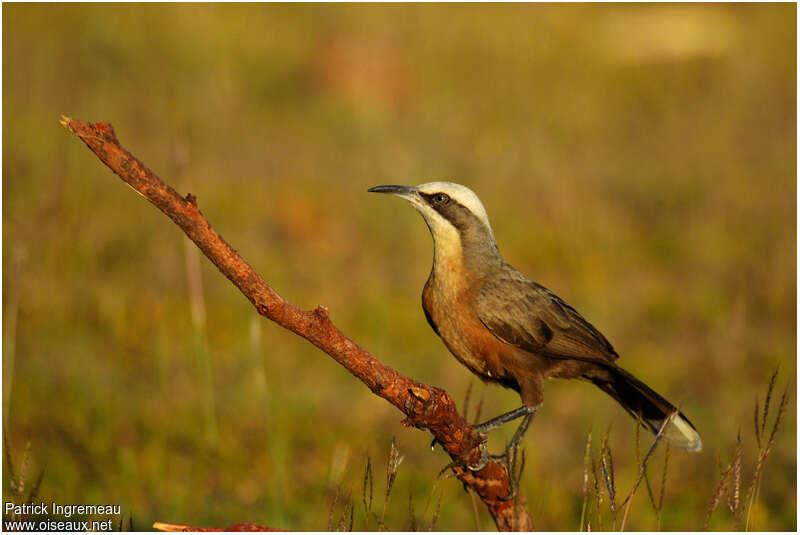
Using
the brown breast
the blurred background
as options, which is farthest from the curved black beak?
the blurred background

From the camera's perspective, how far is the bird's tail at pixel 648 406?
3.48 metres

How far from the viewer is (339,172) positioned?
9.89m

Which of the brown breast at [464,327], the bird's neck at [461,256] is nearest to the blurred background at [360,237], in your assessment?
the brown breast at [464,327]

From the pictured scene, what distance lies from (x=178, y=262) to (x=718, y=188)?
634cm

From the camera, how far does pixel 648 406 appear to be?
369 cm

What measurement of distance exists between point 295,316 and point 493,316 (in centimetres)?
109

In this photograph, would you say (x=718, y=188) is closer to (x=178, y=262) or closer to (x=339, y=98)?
(x=339, y=98)

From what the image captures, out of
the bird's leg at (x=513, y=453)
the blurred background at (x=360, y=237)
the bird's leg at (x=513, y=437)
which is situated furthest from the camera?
the blurred background at (x=360, y=237)

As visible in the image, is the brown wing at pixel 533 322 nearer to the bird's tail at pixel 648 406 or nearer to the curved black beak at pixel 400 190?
the bird's tail at pixel 648 406

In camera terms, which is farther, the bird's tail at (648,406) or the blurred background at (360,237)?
the blurred background at (360,237)

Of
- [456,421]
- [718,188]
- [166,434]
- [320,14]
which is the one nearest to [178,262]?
[166,434]

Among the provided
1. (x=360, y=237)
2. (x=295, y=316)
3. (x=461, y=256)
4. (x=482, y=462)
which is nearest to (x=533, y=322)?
(x=461, y=256)

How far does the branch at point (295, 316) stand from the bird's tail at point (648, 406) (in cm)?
73

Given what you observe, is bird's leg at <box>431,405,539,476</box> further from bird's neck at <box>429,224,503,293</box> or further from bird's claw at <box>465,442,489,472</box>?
bird's neck at <box>429,224,503,293</box>
